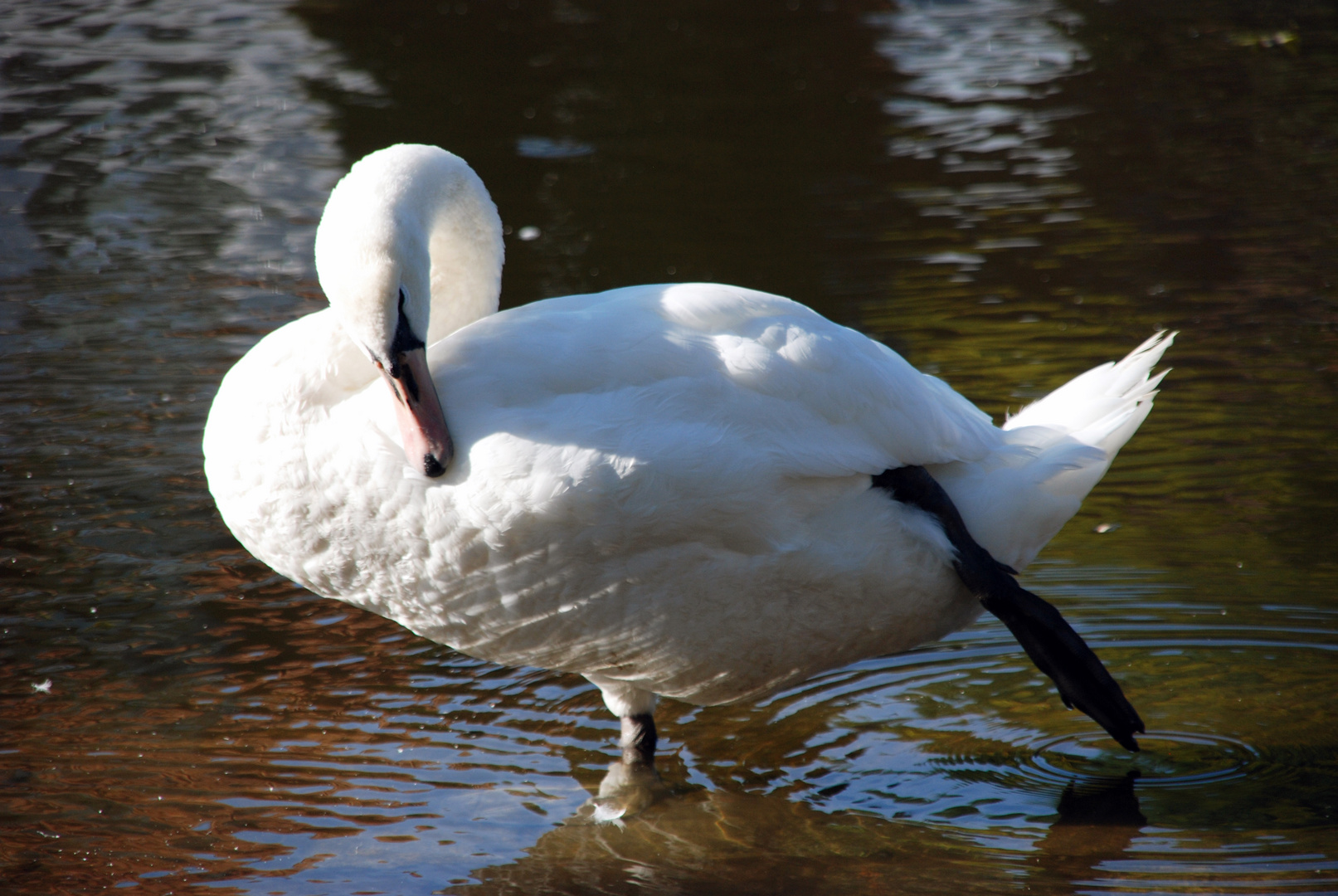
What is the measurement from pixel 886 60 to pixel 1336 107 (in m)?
4.42

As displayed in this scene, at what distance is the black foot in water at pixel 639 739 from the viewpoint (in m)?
3.92

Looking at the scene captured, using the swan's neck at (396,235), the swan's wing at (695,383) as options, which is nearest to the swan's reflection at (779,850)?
the swan's wing at (695,383)

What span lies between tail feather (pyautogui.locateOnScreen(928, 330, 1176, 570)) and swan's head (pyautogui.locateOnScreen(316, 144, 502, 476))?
137 centimetres

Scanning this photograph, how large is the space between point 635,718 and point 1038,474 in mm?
1222

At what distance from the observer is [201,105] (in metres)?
12.3

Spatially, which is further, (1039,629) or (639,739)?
(639,739)

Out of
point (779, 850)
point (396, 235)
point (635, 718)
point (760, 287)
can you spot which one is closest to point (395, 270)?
point (396, 235)

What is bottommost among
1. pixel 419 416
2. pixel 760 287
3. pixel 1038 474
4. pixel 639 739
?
pixel 760 287

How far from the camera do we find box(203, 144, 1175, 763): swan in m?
3.02

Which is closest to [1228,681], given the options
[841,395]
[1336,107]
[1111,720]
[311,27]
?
[1111,720]

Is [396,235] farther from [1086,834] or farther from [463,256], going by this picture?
[1086,834]

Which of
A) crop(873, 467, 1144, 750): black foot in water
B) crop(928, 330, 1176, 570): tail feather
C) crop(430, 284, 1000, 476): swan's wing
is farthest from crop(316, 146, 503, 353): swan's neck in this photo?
crop(928, 330, 1176, 570): tail feather

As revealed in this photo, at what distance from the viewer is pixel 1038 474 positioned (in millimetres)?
3721

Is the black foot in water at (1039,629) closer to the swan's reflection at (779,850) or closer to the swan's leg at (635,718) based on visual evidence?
the swan's reflection at (779,850)
